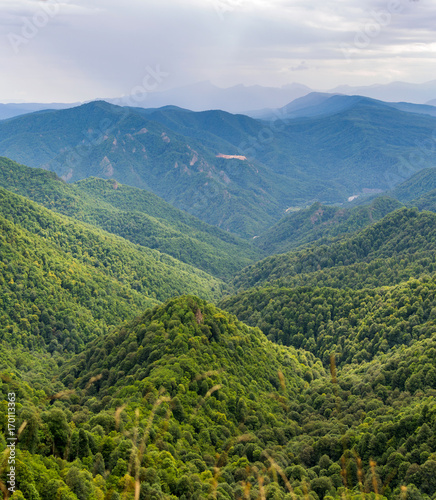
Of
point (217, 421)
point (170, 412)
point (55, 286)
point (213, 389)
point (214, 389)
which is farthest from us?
point (55, 286)

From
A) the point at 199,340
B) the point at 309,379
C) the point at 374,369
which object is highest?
the point at 199,340

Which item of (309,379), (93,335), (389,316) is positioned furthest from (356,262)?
(93,335)

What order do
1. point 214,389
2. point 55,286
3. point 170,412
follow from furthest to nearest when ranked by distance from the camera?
1. point 55,286
2. point 214,389
3. point 170,412

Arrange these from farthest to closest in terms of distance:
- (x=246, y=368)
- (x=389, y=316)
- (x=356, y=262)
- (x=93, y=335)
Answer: (x=356, y=262) < (x=93, y=335) < (x=389, y=316) < (x=246, y=368)

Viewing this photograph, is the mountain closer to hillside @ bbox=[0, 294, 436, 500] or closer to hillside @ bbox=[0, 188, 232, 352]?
hillside @ bbox=[0, 294, 436, 500]

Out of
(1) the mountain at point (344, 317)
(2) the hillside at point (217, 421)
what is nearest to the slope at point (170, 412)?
(2) the hillside at point (217, 421)

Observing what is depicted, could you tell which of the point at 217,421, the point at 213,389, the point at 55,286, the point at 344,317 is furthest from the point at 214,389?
the point at 55,286

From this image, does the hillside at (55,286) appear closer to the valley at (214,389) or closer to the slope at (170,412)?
the valley at (214,389)

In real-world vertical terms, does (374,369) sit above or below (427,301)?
below

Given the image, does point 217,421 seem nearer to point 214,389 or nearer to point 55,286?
point 214,389

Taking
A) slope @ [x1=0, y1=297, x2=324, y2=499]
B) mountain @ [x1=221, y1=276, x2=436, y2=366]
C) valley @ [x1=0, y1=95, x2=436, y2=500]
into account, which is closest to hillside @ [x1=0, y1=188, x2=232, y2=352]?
valley @ [x1=0, y1=95, x2=436, y2=500]

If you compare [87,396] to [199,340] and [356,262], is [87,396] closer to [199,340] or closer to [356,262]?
[199,340]
